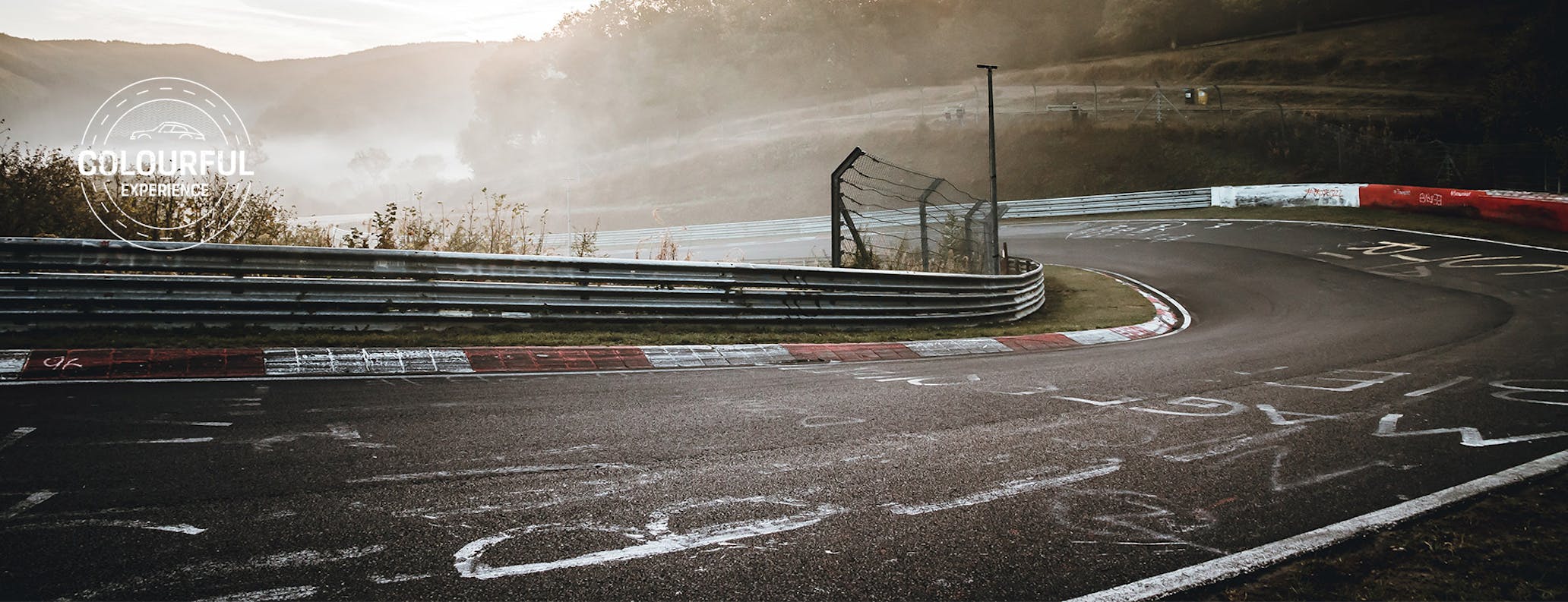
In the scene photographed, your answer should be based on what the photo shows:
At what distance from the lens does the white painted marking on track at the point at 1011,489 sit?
4445 millimetres

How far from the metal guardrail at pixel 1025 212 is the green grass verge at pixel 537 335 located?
2270 centimetres

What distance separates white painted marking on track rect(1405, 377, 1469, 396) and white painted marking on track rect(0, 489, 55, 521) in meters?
9.70

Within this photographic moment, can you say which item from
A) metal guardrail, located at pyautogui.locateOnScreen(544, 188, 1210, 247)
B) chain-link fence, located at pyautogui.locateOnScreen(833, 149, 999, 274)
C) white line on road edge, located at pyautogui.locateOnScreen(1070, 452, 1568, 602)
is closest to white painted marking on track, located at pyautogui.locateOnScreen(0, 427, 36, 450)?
white line on road edge, located at pyautogui.locateOnScreen(1070, 452, 1568, 602)

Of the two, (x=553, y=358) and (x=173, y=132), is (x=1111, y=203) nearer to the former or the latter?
(x=553, y=358)

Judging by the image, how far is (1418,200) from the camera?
28422mm

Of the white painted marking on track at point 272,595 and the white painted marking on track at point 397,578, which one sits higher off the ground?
the white painted marking on track at point 272,595

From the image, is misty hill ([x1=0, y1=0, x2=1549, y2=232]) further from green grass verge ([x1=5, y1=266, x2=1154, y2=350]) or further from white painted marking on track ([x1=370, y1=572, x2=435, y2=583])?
white painted marking on track ([x1=370, y1=572, x2=435, y2=583])

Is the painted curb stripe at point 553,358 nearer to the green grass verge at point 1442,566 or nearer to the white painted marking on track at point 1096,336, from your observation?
the green grass verge at point 1442,566

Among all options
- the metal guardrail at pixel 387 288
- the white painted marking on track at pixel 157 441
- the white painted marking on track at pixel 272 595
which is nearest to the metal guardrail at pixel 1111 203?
the metal guardrail at pixel 387 288

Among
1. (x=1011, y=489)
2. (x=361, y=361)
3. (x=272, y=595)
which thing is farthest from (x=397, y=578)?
(x=361, y=361)

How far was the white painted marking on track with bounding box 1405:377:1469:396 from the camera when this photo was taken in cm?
779

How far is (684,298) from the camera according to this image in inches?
437

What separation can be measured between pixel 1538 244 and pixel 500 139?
254 ft

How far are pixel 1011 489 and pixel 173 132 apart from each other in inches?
448
